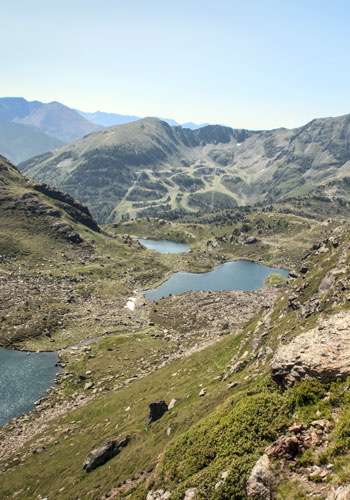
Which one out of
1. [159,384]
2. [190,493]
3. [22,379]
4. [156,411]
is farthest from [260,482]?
[22,379]

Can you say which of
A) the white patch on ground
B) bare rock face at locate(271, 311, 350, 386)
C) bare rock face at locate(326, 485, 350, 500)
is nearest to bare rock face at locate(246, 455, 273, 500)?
bare rock face at locate(326, 485, 350, 500)

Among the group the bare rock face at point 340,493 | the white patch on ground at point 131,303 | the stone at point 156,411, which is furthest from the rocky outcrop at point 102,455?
the white patch on ground at point 131,303

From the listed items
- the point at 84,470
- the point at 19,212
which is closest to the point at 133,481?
the point at 84,470

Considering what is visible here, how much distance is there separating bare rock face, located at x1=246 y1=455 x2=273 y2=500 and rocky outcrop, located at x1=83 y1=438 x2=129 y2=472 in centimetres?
3113

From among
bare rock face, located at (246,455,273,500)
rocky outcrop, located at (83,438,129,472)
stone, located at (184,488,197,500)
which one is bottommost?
rocky outcrop, located at (83,438,129,472)

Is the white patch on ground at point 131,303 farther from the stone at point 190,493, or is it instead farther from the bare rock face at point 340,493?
the bare rock face at point 340,493

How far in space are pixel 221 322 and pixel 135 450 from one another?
80.3 metres

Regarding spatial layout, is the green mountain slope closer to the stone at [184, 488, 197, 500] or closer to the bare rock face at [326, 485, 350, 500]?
the stone at [184, 488, 197, 500]

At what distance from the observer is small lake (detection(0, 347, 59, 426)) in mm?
70688

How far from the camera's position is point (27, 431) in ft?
204

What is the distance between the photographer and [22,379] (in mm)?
81938

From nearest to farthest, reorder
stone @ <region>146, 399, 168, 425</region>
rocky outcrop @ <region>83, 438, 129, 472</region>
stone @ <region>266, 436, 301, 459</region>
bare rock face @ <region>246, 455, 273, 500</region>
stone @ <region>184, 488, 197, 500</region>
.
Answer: bare rock face @ <region>246, 455, 273, 500</region> → stone @ <region>266, 436, 301, 459</region> → stone @ <region>184, 488, 197, 500</region> → rocky outcrop @ <region>83, 438, 129, 472</region> → stone @ <region>146, 399, 168, 425</region>

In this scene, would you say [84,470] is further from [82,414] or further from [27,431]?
[27,431]

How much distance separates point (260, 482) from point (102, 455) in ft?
108
